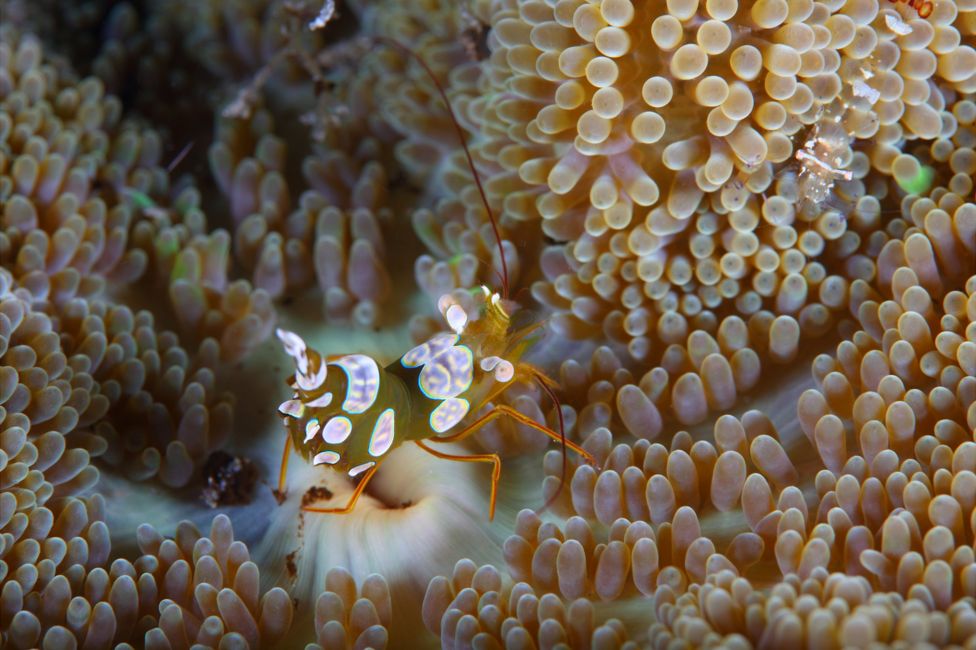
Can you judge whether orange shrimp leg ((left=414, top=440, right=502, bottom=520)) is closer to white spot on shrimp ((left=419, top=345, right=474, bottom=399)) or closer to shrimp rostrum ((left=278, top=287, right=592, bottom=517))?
shrimp rostrum ((left=278, top=287, right=592, bottom=517))

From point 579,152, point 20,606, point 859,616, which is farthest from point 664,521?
point 20,606

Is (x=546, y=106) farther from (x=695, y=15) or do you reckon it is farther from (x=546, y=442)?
(x=546, y=442)

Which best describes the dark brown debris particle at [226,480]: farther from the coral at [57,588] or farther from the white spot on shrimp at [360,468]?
the white spot on shrimp at [360,468]

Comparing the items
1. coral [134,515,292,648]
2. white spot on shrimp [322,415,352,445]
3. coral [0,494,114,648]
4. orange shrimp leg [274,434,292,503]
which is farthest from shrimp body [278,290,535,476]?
coral [0,494,114,648]

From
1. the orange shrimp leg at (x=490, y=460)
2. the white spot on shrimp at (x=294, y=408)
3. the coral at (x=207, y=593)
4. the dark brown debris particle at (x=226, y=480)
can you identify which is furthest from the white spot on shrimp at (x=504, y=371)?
the dark brown debris particle at (x=226, y=480)

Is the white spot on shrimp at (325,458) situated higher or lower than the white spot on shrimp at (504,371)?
lower

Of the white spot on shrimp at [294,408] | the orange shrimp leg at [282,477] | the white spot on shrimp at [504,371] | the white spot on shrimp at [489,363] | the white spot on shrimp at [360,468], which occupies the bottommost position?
the orange shrimp leg at [282,477]
